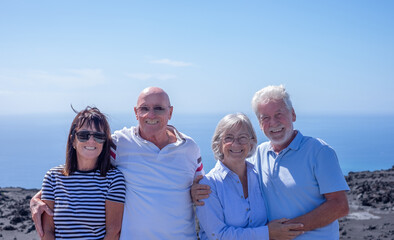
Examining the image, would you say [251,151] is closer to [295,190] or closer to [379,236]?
[295,190]

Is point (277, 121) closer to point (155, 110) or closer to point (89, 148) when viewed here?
point (155, 110)

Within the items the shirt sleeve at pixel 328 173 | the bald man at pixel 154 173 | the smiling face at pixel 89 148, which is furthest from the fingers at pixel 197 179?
the shirt sleeve at pixel 328 173

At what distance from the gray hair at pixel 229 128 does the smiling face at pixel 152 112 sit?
0.62 meters

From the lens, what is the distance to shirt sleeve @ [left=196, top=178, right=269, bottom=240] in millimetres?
3199

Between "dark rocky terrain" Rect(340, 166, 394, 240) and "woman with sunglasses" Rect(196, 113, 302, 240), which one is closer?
"woman with sunglasses" Rect(196, 113, 302, 240)

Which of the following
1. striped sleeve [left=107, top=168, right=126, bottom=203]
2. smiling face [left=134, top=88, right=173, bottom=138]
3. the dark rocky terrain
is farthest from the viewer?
the dark rocky terrain

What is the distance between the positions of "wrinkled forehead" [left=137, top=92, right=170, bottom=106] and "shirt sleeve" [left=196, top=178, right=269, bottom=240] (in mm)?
1050

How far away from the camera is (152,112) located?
3848mm

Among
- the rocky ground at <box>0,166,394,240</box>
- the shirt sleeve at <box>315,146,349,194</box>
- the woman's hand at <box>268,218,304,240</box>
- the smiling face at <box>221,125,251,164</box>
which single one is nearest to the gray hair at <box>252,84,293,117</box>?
the smiling face at <box>221,125,251,164</box>

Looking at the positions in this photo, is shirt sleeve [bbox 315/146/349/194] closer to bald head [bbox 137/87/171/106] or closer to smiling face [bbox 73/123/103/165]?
bald head [bbox 137/87/171/106]

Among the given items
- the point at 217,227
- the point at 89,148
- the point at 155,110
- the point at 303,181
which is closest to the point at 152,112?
the point at 155,110

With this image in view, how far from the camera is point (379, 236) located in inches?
381

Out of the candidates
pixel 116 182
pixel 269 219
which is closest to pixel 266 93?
pixel 269 219

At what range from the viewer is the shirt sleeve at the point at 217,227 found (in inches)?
126
